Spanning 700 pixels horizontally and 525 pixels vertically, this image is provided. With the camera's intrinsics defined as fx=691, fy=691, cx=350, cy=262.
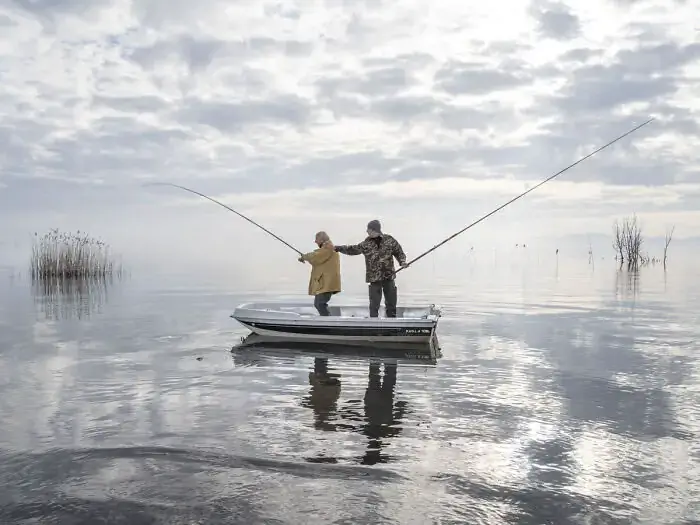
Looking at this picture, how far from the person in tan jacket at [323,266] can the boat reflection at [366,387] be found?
109 centimetres

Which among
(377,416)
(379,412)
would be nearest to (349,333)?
(379,412)

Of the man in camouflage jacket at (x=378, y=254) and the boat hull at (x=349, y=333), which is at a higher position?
the man in camouflage jacket at (x=378, y=254)

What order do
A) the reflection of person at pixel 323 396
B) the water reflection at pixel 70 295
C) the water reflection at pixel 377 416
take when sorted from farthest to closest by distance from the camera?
1. the water reflection at pixel 70 295
2. the reflection of person at pixel 323 396
3. the water reflection at pixel 377 416

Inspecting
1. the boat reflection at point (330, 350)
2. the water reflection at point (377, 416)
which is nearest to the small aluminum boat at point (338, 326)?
the boat reflection at point (330, 350)

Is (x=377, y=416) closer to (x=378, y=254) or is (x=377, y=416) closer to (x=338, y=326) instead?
(x=338, y=326)

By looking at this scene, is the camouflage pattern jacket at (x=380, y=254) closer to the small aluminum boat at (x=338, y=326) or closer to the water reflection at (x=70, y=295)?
the small aluminum boat at (x=338, y=326)

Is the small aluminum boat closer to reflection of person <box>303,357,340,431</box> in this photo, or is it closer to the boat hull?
the boat hull

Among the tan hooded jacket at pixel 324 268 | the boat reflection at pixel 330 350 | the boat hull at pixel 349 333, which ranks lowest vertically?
the boat reflection at pixel 330 350

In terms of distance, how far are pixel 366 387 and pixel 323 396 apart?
2.50 ft

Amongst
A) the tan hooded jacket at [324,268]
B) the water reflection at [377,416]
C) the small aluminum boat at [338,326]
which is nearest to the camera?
the water reflection at [377,416]

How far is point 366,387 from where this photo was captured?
29.1 ft

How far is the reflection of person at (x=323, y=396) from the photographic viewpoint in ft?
23.5

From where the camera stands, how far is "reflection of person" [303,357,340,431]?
23.5ft

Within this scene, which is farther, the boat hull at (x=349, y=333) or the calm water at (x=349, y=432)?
the boat hull at (x=349, y=333)
